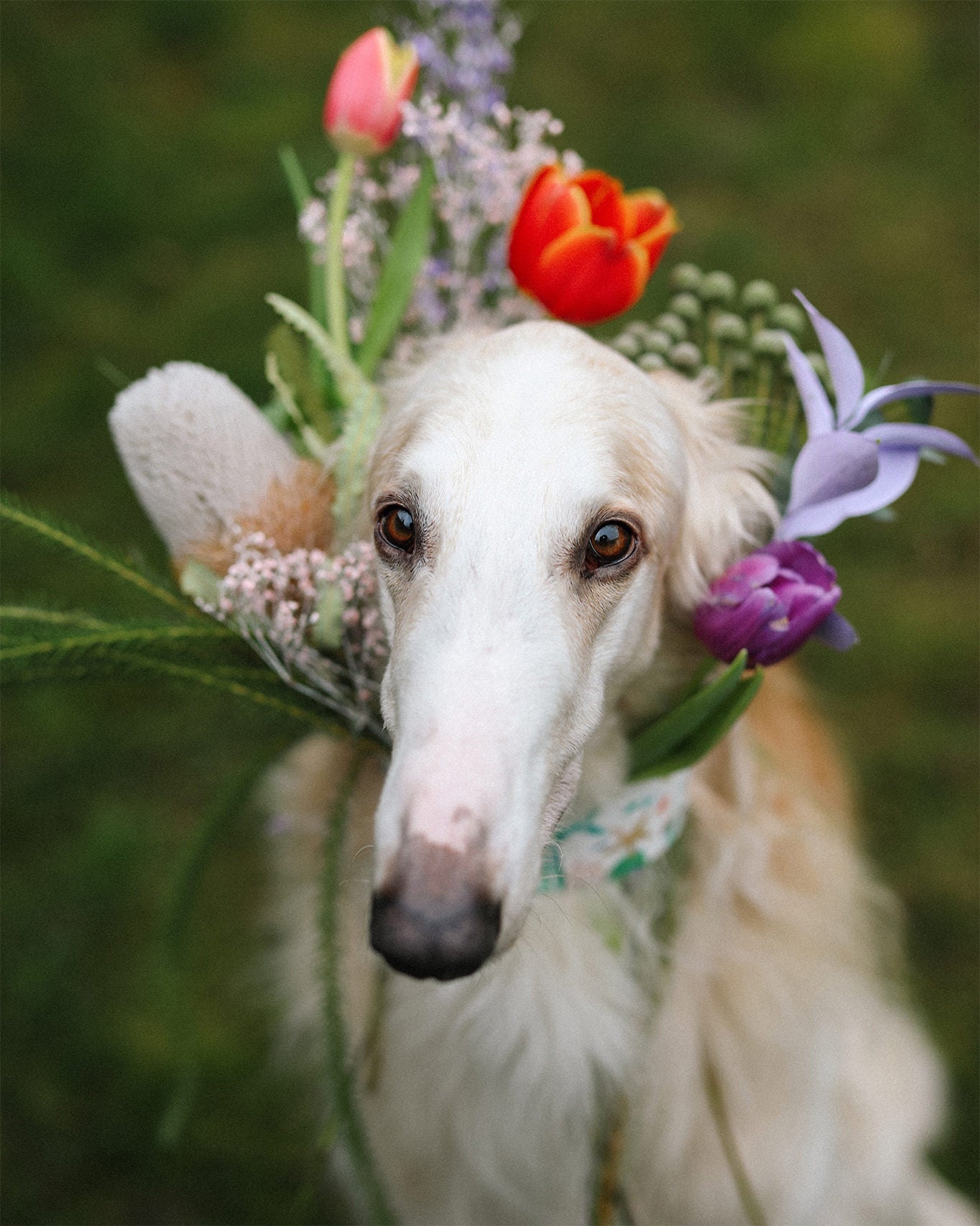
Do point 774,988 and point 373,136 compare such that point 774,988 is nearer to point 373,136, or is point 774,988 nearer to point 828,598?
point 828,598

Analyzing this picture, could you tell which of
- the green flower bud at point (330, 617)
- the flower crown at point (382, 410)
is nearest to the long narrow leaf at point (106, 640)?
the flower crown at point (382, 410)

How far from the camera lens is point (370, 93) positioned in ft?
4.82

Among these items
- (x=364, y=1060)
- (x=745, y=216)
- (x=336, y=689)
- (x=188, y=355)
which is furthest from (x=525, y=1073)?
(x=745, y=216)

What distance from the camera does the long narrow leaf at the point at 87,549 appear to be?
1328 mm

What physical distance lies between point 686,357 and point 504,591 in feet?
2.08

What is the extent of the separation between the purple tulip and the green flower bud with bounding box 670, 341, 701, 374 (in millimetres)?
332

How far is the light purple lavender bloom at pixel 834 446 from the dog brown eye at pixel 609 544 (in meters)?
0.27

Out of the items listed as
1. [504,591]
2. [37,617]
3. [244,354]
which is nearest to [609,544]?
[504,591]

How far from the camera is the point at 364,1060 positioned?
5.98 feet

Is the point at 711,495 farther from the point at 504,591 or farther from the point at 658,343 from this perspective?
the point at 504,591

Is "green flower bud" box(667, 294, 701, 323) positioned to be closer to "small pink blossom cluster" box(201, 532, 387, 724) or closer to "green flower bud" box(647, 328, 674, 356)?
"green flower bud" box(647, 328, 674, 356)

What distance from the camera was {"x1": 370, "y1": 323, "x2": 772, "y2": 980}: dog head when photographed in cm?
101

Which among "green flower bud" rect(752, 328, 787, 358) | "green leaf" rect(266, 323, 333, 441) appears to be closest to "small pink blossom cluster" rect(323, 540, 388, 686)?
"green leaf" rect(266, 323, 333, 441)

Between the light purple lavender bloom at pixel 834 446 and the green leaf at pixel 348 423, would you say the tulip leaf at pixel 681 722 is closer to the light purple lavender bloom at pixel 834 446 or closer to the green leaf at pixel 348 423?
the light purple lavender bloom at pixel 834 446
